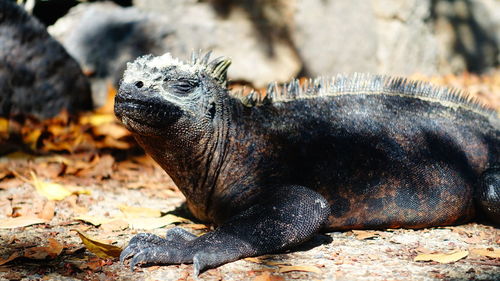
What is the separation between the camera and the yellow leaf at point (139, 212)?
171 inches

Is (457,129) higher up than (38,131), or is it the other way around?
(457,129)

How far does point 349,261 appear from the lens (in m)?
3.43

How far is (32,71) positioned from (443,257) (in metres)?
5.32

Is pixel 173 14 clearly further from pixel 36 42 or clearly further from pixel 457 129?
pixel 457 129

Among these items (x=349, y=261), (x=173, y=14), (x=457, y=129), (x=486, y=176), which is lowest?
(x=349, y=261)

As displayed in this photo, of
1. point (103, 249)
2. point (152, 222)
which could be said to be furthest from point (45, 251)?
point (152, 222)

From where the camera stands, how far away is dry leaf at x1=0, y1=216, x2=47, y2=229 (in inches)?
156

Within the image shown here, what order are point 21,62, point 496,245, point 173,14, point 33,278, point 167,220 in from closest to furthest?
point 33,278
point 496,245
point 167,220
point 21,62
point 173,14

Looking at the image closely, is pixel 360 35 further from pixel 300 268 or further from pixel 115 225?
pixel 300 268

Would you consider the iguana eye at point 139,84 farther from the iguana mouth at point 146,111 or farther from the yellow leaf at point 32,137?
the yellow leaf at point 32,137

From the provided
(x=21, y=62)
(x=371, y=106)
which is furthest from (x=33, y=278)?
(x=21, y=62)

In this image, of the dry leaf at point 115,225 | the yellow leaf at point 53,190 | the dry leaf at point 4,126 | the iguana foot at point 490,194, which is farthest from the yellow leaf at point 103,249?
the dry leaf at point 4,126

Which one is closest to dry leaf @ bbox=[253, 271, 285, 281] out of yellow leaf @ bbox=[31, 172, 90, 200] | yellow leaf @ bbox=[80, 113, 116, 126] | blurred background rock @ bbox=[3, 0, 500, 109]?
yellow leaf @ bbox=[31, 172, 90, 200]

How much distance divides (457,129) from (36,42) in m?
5.02
